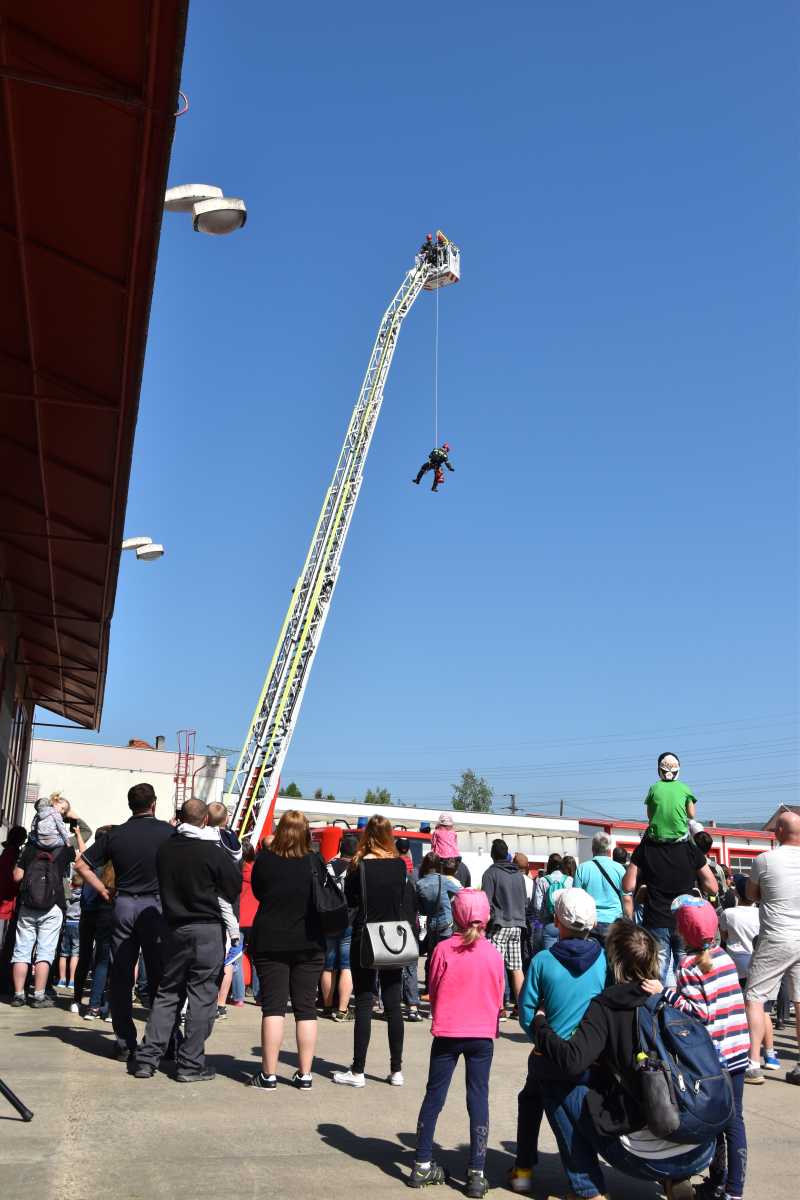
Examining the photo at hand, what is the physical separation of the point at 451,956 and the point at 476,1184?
1003 millimetres

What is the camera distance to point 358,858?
7.54 metres

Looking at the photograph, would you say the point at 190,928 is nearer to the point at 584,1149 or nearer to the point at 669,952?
the point at 584,1149

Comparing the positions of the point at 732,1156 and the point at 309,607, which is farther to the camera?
the point at 309,607

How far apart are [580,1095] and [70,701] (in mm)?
18806

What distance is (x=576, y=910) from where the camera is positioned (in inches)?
199

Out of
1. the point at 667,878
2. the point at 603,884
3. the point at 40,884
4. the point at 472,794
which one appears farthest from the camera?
the point at 472,794

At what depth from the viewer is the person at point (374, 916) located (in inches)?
285

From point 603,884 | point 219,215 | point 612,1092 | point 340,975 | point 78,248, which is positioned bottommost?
point 340,975

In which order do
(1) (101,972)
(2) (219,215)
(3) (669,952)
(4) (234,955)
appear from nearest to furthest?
(3) (669,952), (2) (219,215), (1) (101,972), (4) (234,955)

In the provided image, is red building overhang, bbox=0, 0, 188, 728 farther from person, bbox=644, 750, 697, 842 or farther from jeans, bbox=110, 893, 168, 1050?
person, bbox=644, 750, 697, 842

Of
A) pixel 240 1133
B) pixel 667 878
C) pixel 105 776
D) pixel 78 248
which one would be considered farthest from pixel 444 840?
pixel 105 776

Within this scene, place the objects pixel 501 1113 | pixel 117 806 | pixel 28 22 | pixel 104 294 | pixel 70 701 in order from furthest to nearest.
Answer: pixel 117 806 < pixel 70 701 < pixel 104 294 < pixel 501 1113 < pixel 28 22

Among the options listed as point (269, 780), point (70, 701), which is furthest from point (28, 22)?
point (269, 780)

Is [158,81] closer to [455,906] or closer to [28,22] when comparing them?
[28,22]
